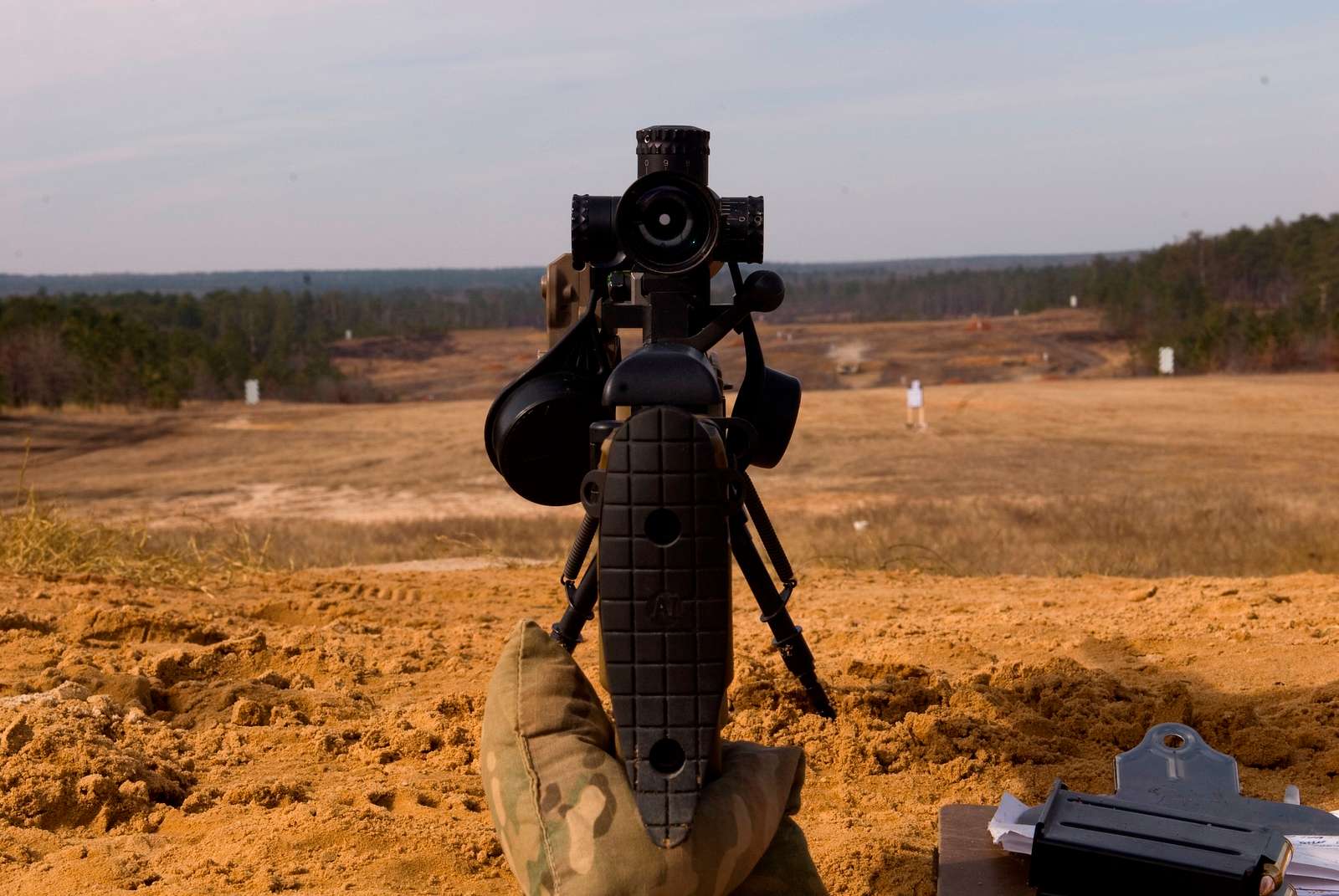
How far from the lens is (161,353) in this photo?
37531 mm

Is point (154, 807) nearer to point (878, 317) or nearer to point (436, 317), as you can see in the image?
point (878, 317)

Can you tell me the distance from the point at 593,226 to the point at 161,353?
37219 millimetres

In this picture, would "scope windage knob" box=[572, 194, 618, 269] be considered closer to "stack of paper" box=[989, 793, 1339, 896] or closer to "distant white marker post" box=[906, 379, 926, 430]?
"stack of paper" box=[989, 793, 1339, 896]

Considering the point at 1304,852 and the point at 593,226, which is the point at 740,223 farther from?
the point at 1304,852

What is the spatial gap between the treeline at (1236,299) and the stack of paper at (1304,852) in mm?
27715

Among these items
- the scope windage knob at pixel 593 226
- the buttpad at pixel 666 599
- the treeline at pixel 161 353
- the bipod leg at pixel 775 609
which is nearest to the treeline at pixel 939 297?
the treeline at pixel 161 353

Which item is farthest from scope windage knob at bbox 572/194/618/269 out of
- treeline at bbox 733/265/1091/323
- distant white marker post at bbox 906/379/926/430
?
treeline at bbox 733/265/1091/323

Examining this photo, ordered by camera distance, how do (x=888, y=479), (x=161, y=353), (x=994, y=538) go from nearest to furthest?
(x=994, y=538)
(x=888, y=479)
(x=161, y=353)

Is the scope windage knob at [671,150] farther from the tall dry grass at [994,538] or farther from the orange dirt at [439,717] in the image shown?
the tall dry grass at [994,538]

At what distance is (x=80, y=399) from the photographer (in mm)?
29172

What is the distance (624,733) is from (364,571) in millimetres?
5244

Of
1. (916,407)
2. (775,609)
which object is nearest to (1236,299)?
(916,407)

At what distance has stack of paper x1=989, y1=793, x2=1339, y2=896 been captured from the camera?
245 centimetres

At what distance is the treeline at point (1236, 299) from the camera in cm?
3069
